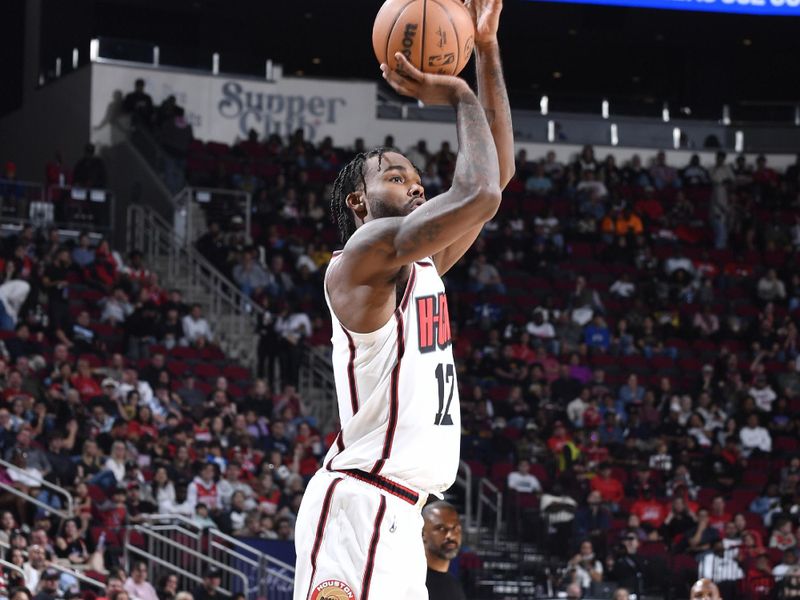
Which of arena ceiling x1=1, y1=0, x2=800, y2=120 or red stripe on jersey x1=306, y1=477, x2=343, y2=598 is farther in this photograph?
arena ceiling x1=1, y1=0, x2=800, y2=120

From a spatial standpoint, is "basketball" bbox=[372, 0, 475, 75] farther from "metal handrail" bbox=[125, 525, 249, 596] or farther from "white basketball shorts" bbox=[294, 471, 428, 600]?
"metal handrail" bbox=[125, 525, 249, 596]

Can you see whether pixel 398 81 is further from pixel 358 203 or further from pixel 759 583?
pixel 759 583

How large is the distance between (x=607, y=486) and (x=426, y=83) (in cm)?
1320

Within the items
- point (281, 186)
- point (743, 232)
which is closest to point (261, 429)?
point (281, 186)

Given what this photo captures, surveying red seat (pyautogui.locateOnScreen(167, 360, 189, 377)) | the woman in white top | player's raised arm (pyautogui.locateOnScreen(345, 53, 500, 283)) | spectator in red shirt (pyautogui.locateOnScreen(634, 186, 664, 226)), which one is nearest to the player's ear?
player's raised arm (pyautogui.locateOnScreen(345, 53, 500, 283))

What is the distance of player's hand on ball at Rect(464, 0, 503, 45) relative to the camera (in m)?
5.00

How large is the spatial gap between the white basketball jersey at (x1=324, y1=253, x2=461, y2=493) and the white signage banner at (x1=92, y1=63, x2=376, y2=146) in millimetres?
18973

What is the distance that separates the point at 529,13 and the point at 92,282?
1229cm

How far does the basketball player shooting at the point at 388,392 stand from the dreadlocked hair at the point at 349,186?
0.05 m

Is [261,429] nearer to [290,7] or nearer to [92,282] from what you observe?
[92,282]

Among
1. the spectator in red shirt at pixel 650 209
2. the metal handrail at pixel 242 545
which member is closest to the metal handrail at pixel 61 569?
the metal handrail at pixel 242 545

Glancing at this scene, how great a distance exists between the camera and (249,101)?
2433 centimetres

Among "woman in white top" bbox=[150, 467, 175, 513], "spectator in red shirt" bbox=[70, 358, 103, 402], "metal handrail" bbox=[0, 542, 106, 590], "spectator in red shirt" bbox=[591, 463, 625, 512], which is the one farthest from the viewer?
"spectator in red shirt" bbox=[591, 463, 625, 512]

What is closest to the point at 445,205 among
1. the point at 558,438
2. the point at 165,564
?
the point at 165,564
